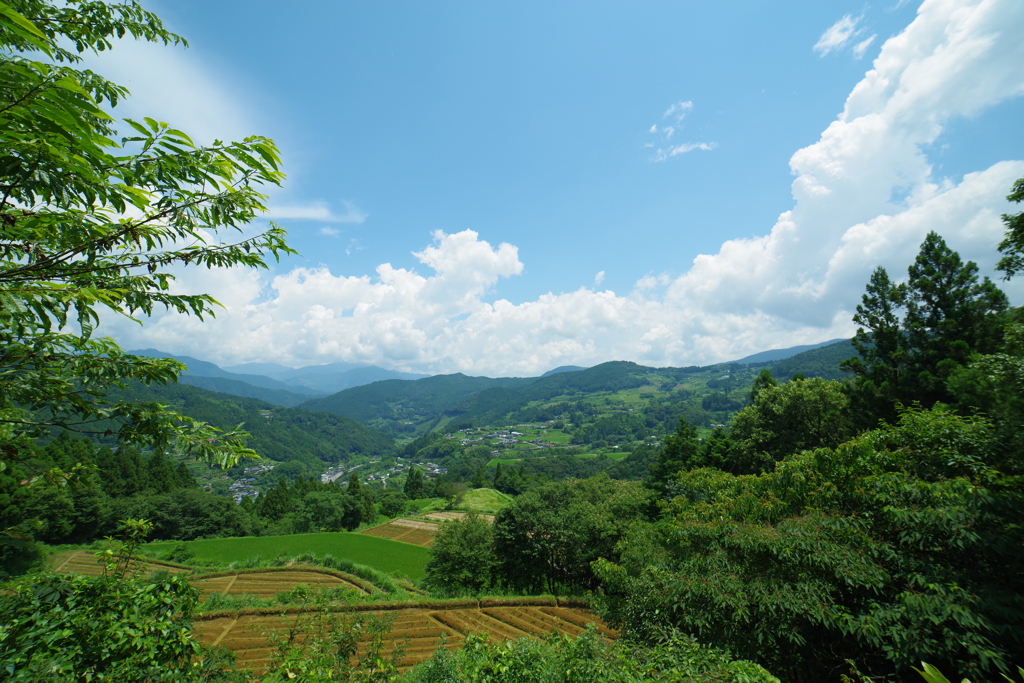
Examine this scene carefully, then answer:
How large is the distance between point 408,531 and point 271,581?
83.4 feet

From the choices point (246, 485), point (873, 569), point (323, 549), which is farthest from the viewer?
point (246, 485)

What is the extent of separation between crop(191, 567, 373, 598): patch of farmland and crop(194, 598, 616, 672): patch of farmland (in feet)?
19.0

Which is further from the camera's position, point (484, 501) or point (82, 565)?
point (484, 501)

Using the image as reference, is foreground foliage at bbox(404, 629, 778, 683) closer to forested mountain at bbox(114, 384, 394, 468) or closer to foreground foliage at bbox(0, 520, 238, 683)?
foreground foliage at bbox(0, 520, 238, 683)

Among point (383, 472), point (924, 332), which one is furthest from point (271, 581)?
point (383, 472)

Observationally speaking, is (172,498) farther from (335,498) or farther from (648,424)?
(648,424)

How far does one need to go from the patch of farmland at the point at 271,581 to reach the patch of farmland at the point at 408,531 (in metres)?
15.5

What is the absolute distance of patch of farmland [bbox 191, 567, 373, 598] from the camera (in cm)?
2754

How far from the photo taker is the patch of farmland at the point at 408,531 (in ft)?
158

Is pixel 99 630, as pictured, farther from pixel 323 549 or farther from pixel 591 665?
pixel 323 549

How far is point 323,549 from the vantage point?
141ft

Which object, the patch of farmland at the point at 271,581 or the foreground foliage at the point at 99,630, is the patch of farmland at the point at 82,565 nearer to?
the patch of farmland at the point at 271,581

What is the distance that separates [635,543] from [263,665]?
16276 mm

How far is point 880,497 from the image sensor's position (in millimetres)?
7625
